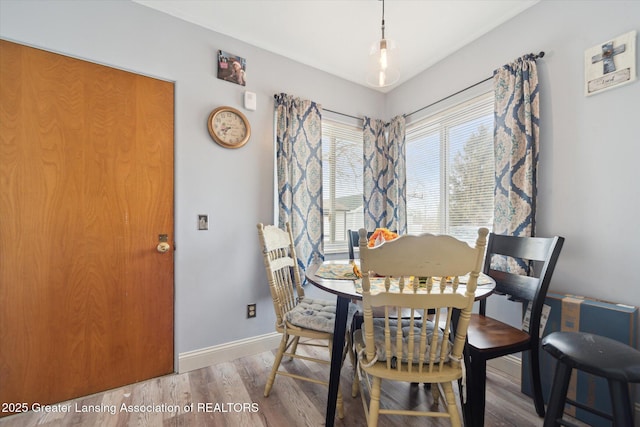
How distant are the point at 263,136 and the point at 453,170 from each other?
176cm

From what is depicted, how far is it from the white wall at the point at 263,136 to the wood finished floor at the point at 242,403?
1.02 feet

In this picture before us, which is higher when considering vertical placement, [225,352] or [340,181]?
[340,181]

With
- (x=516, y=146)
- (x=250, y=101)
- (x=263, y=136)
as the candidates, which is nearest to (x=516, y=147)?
(x=516, y=146)

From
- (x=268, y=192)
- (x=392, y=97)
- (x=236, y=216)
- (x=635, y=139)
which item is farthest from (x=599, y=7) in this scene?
(x=236, y=216)

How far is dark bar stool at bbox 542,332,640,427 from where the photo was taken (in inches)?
37.9

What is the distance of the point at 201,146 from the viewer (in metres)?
2.09

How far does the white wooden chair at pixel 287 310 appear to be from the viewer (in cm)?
162

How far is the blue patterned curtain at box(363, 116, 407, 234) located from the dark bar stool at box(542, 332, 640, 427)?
1.78m

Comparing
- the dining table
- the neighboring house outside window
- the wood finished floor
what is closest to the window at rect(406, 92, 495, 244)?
the neighboring house outside window

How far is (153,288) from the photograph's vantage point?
191cm

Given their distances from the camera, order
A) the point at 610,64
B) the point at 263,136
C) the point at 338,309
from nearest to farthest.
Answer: the point at 338,309, the point at 610,64, the point at 263,136

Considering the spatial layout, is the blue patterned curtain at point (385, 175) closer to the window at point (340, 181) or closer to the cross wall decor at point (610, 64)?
the window at point (340, 181)

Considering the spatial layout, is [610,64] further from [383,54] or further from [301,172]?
[301,172]

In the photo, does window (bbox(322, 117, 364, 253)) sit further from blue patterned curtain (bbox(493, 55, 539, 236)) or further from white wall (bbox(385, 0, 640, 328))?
white wall (bbox(385, 0, 640, 328))
